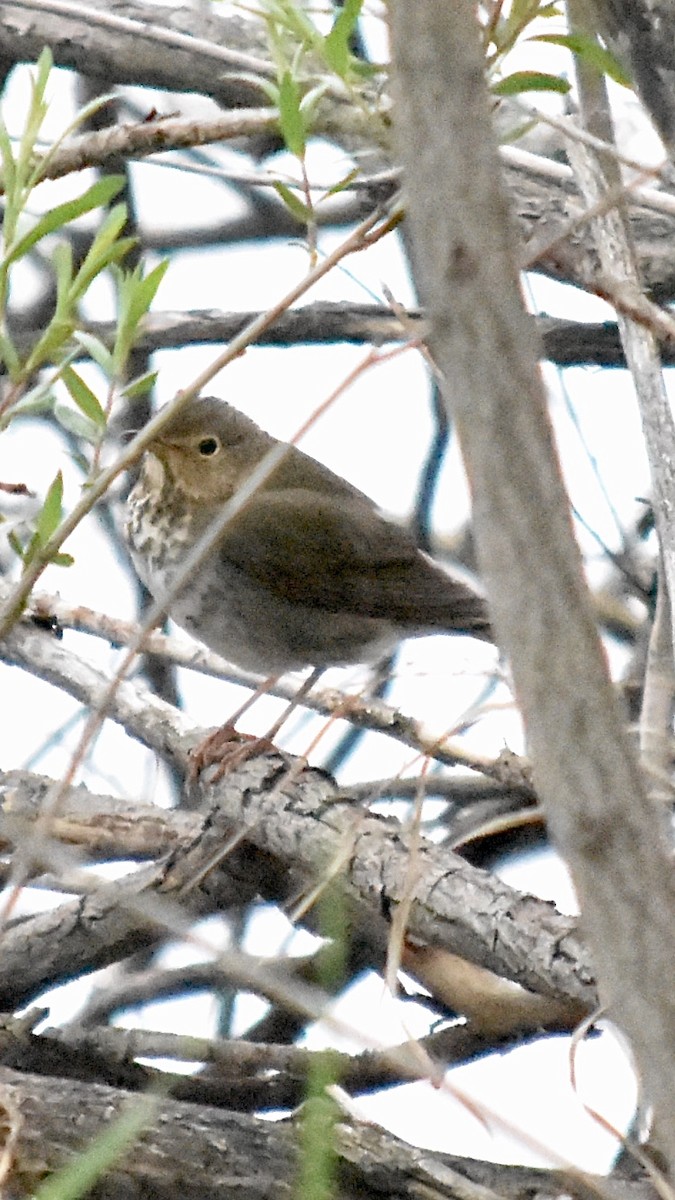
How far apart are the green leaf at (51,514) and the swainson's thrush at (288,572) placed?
70.6 inches

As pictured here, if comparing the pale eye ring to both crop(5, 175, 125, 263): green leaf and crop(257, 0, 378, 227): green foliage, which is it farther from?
crop(5, 175, 125, 263): green leaf

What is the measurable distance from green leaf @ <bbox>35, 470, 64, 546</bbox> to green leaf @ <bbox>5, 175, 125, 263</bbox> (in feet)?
0.79

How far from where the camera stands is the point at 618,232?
1960 mm

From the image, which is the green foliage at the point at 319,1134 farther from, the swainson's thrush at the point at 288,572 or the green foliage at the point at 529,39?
the swainson's thrush at the point at 288,572

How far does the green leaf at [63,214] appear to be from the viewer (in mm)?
1666

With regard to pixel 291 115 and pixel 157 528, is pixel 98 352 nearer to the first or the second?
pixel 291 115

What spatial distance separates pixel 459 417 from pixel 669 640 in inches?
66.2

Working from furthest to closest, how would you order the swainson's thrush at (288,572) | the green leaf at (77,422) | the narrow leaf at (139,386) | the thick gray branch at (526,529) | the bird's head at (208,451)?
the bird's head at (208,451), the swainson's thrush at (288,572), the green leaf at (77,422), the narrow leaf at (139,386), the thick gray branch at (526,529)

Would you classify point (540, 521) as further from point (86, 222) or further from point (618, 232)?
point (86, 222)

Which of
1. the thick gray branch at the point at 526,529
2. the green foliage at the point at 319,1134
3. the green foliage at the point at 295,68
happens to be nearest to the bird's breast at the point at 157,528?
the green foliage at the point at 295,68


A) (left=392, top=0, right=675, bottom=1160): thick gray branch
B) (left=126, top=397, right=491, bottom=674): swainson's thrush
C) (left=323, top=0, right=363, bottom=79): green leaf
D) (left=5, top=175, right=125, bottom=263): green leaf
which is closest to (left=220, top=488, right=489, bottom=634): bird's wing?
(left=126, top=397, right=491, bottom=674): swainson's thrush

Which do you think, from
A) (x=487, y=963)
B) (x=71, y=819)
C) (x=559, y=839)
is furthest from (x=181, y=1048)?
(x=559, y=839)

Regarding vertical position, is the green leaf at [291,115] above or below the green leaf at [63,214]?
above

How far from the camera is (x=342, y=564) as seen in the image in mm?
3797
